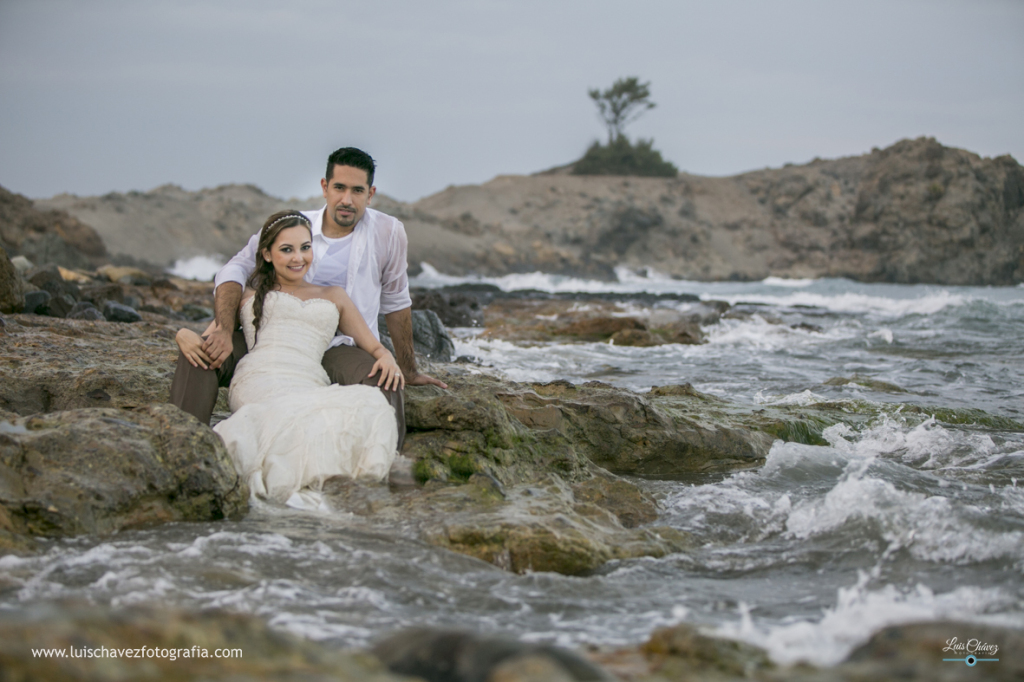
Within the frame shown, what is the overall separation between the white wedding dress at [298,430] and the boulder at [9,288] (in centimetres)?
514

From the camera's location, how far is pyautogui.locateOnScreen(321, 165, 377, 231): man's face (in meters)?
4.89

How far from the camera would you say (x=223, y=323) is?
4480 mm

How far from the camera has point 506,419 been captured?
192 inches

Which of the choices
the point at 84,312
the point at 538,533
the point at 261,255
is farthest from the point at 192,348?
the point at 84,312

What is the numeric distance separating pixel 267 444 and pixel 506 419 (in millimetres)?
1471

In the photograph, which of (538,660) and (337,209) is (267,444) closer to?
(337,209)

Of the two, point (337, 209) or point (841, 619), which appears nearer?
point (841, 619)

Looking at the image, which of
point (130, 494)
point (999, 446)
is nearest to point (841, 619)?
point (130, 494)

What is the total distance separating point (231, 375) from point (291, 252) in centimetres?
79

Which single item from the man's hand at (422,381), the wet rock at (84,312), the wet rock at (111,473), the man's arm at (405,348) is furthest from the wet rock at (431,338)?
the wet rock at (111,473)

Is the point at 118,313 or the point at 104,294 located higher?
the point at 104,294

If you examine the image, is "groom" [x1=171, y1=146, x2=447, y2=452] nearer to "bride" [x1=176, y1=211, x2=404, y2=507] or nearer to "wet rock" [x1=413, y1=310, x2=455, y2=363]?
"bride" [x1=176, y1=211, x2=404, y2=507]

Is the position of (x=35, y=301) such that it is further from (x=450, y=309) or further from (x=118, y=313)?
(x=450, y=309)

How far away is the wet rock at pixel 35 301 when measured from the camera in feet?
29.6
